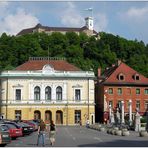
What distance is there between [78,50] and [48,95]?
1449 inches

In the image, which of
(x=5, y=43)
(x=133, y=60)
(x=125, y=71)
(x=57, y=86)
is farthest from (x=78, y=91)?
(x=5, y=43)

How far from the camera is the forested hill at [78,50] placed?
12638cm

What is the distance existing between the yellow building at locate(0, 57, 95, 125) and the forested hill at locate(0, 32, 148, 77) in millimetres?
24691

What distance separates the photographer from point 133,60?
414 feet

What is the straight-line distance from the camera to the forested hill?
126 metres

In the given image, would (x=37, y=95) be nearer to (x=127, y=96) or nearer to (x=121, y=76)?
(x=121, y=76)

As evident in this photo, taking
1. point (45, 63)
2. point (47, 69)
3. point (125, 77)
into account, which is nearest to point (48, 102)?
point (47, 69)

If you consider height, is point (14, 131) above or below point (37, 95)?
below

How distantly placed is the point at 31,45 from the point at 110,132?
84.6 metres

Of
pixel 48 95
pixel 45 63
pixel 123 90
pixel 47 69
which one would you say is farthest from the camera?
pixel 45 63

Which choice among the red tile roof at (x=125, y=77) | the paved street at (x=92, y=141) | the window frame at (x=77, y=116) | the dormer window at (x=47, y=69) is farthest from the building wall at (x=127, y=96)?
the paved street at (x=92, y=141)

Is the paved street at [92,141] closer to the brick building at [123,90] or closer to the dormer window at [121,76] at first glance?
the brick building at [123,90]

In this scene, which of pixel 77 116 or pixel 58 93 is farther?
pixel 58 93

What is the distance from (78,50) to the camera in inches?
5133
